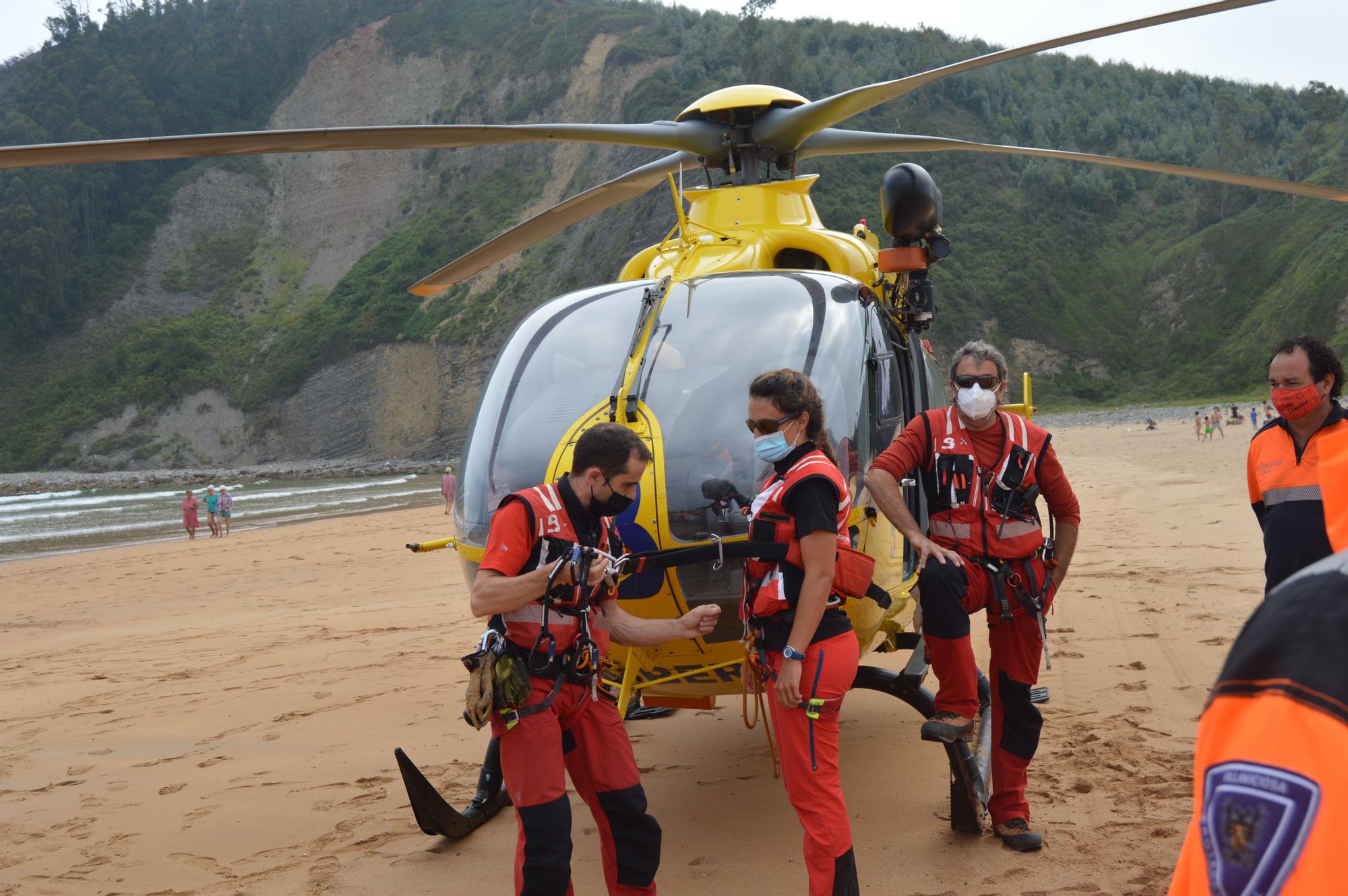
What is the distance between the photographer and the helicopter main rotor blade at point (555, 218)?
543 centimetres

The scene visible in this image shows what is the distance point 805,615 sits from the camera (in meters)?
3.16

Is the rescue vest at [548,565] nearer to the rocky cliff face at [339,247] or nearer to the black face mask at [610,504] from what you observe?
the black face mask at [610,504]

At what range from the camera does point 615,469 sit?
10.4ft

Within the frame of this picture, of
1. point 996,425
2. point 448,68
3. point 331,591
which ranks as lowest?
point 331,591

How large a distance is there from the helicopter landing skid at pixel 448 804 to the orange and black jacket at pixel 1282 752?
3769mm

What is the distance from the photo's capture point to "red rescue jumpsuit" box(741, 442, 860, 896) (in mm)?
3162

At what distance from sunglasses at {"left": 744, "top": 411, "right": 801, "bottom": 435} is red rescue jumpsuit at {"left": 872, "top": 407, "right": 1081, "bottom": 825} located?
0.76 m

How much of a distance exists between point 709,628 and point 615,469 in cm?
64

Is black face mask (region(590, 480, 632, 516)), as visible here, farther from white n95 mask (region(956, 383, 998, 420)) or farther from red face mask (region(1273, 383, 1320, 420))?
red face mask (region(1273, 383, 1320, 420))

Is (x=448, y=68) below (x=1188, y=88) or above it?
above

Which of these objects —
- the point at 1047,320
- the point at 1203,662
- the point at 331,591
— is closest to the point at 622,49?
the point at 1047,320

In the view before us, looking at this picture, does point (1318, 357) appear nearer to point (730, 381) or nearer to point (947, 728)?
point (947, 728)

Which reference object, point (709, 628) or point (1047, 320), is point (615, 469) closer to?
point (709, 628)

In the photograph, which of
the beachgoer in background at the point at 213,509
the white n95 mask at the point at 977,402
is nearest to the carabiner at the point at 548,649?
the white n95 mask at the point at 977,402
